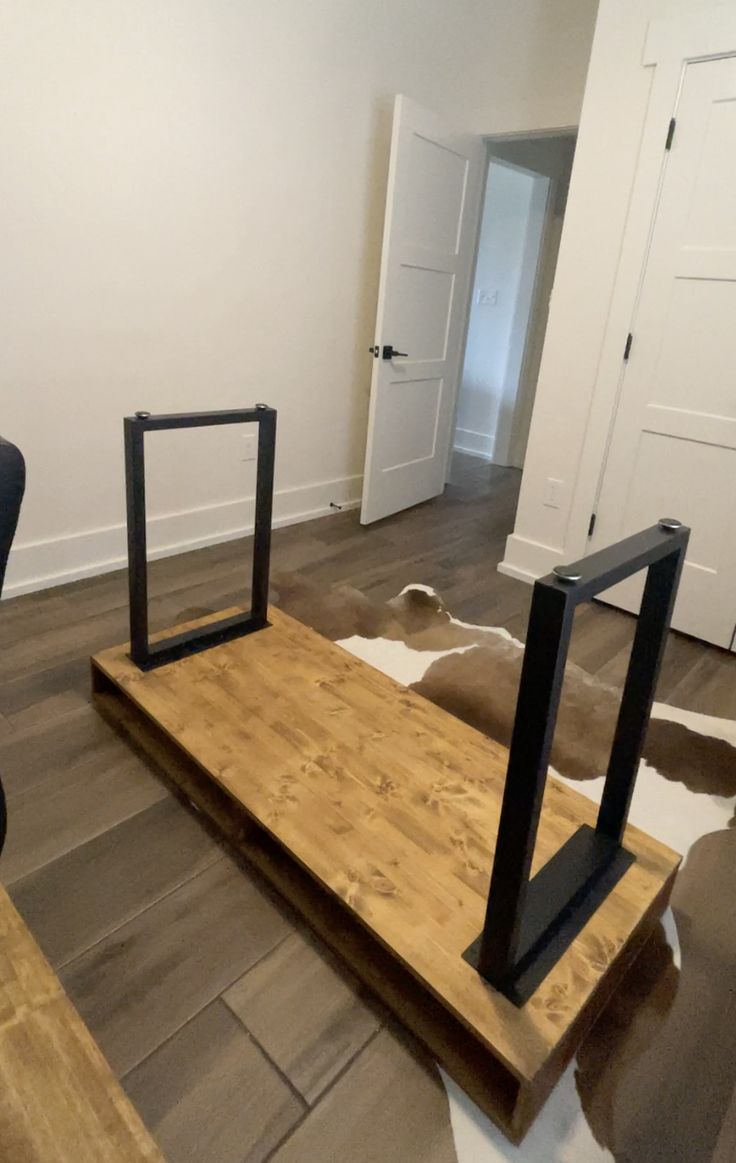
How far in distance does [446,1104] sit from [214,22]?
3.31m

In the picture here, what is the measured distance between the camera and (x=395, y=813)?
1.43m

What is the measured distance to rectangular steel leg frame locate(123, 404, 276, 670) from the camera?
5.65ft

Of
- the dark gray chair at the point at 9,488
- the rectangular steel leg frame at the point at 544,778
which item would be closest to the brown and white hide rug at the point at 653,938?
the rectangular steel leg frame at the point at 544,778

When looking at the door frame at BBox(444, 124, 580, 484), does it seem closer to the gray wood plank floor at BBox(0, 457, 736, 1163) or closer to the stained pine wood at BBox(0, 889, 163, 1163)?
the gray wood plank floor at BBox(0, 457, 736, 1163)

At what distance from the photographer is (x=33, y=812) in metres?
1.55

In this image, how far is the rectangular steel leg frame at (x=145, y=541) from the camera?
1.72m

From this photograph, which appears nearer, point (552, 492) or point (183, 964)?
point (183, 964)

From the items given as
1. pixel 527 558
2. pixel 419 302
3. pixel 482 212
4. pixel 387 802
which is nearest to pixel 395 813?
pixel 387 802

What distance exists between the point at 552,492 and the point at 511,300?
277 cm

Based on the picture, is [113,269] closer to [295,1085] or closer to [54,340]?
[54,340]

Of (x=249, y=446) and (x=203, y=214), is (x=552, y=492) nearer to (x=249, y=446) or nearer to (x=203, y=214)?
(x=249, y=446)

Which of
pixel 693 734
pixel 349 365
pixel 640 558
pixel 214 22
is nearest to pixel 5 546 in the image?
pixel 640 558

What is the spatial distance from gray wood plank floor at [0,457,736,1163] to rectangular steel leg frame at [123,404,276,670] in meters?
0.28

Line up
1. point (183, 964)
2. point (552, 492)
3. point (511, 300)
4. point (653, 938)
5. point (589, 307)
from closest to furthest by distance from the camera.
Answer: point (183, 964), point (653, 938), point (589, 307), point (552, 492), point (511, 300)
